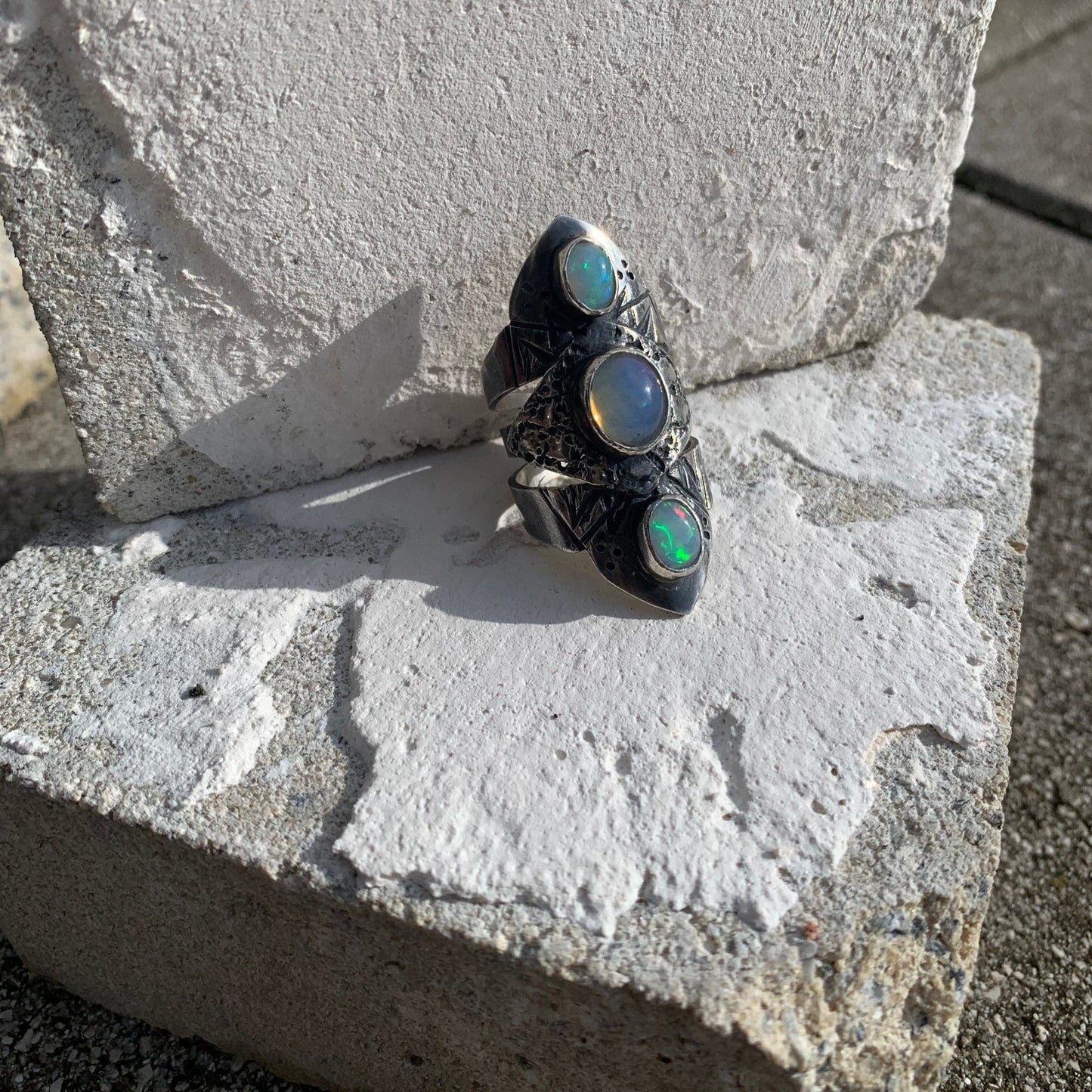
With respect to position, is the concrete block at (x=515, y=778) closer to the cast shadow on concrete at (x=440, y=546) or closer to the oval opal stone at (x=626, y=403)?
the cast shadow on concrete at (x=440, y=546)

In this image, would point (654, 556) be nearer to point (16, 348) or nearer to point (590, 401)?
point (590, 401)

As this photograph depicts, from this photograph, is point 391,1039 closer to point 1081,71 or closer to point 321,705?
point 321,705

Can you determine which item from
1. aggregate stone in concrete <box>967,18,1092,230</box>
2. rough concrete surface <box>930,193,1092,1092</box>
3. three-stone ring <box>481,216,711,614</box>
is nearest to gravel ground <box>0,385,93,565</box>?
three-stone ring <box>481,216,711,614</box>

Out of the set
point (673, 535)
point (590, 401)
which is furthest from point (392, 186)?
point (673, 535)

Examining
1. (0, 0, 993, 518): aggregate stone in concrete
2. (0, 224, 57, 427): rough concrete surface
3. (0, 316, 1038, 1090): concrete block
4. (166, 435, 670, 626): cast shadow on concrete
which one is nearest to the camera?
(0, 316, 1038, 1090): concrete block

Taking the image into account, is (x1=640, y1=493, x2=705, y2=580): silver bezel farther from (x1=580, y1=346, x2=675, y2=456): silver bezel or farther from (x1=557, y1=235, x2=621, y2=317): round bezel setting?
(x1=557, y1=235, x2=621, y2=317): round bezel setting


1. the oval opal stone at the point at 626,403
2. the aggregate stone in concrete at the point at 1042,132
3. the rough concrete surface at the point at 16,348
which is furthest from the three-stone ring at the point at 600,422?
the aggregate stone in concrete at the point at 1042,132
